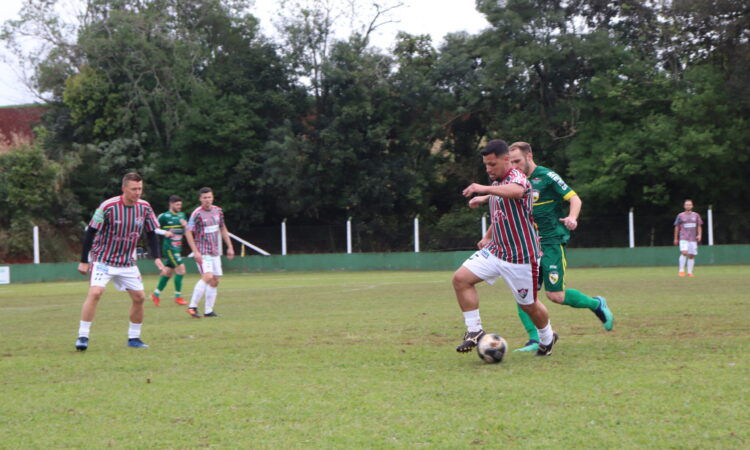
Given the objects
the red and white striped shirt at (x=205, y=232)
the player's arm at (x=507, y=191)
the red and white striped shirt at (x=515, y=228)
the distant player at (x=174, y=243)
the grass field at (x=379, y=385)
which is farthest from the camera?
the distant player at (x=174, y=243)

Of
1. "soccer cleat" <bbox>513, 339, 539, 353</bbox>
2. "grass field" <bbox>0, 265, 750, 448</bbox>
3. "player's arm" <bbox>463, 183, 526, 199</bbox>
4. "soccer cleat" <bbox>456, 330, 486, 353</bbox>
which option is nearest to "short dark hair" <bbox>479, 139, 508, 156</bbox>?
"player's arm" <bbox>463, 183, 526, 199</bbox>

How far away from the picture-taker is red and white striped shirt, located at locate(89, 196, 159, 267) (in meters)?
9.28

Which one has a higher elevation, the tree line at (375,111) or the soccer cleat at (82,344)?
the tree line at (375,111)

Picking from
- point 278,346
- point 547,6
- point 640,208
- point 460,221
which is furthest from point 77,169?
point 278,346

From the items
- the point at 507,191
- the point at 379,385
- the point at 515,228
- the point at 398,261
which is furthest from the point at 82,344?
the point at 398,261

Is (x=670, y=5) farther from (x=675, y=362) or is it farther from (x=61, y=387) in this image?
(x=61, y=387)

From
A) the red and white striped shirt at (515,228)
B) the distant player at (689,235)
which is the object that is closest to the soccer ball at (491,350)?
the red and white striped shirt at (515,228)

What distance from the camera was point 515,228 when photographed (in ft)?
24.5

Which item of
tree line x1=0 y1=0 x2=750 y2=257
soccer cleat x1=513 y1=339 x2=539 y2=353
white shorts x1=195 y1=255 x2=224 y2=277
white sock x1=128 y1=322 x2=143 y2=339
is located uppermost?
tree line x1=0 y1=0 x2=750 y2=257

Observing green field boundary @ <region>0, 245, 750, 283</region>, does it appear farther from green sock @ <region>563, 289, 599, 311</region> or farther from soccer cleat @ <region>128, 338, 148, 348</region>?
green sock @ <region>563, 289, 599, 311</region>

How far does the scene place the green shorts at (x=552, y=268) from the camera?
8148 millimetres

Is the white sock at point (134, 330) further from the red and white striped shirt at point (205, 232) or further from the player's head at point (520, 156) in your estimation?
the player's head at point (520, 156)

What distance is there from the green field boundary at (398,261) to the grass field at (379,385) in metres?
20.9

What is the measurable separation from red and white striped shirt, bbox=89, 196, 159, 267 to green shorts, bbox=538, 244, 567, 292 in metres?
4.55
